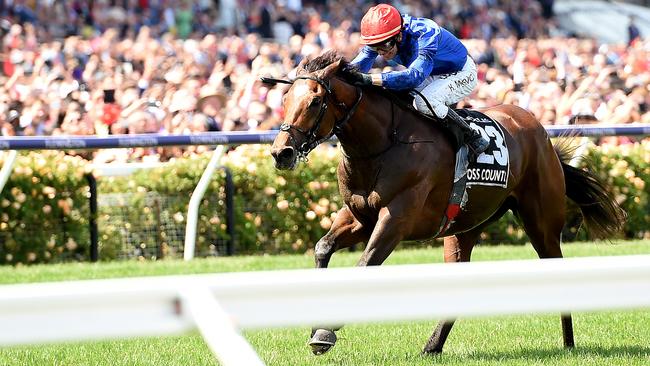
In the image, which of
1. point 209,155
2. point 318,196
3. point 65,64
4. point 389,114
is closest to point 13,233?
point 209,155

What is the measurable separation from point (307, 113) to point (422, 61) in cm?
70

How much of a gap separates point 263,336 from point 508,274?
3.67 meters

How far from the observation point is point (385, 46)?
5.56 meters

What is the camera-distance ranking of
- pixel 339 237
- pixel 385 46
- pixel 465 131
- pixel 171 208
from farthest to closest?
pixel 171 208
pixel 465 131
pixel 385 46
pixel 339 237

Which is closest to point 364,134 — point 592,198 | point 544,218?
point 544,218

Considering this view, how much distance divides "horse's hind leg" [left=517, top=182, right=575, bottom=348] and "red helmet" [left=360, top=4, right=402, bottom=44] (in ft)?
4.29

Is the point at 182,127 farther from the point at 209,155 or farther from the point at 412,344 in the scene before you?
the point at 412,344

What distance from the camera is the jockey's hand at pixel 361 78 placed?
5426 millimetres

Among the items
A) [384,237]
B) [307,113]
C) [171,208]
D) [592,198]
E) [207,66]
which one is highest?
[307,113]

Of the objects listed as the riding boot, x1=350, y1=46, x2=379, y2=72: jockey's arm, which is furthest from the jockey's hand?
the riding boot

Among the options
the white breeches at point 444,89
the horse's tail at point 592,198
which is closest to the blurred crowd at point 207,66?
the horse's tail at point 592,198

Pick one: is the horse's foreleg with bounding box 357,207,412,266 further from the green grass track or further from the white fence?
the white fence

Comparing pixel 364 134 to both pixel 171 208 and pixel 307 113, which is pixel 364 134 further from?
pixel 171 208

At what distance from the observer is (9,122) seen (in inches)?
445
